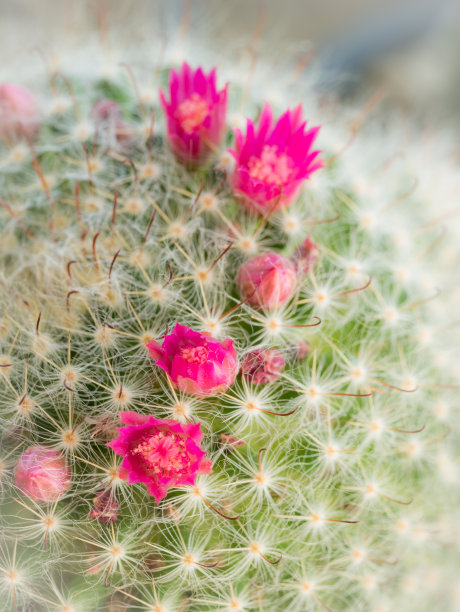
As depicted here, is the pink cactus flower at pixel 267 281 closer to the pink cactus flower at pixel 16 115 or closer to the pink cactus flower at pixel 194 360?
the pink cactus flower at pixel 194 360

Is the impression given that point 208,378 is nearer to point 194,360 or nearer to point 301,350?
point 194,360

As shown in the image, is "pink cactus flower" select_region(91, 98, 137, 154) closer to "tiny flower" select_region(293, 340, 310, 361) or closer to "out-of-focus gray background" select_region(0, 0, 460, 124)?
"tiny flower" select_region(293, 340, 310, 361)

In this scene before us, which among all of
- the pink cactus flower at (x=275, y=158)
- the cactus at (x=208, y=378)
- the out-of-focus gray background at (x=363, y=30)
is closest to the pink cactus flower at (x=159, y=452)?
the cactus at (x=208, y=378)

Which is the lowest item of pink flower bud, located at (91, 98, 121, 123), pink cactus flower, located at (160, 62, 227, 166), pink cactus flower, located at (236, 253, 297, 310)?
pink cactus flower, located at (236, 253, 297, 310)

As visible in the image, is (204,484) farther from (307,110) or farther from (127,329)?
(307,110)

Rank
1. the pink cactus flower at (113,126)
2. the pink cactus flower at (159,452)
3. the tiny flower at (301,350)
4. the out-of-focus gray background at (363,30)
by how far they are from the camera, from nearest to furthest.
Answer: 1. the pink cactus flower at (159,452)
2. the tiny flower at (301,350)
3. the pink cactus flower at (113,126)
4. the out-of-focus gray background at (363,30)

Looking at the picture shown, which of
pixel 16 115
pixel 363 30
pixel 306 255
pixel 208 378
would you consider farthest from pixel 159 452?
pixel 363 30

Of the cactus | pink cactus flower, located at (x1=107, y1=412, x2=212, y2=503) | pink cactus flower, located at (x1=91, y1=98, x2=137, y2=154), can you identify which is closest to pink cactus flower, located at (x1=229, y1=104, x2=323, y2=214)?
the cactus
